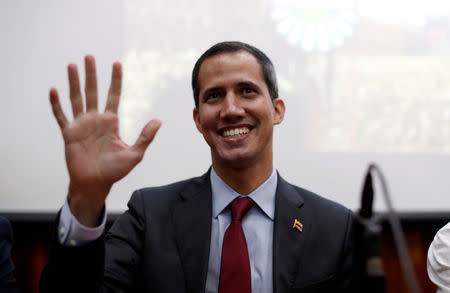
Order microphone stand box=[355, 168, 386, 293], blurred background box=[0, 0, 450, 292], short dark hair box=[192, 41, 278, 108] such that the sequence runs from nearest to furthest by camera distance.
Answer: microphone stand box=[355, 168, 386, 293], short dark hair box=[192, 41, 278, 108], blurred background box=[0, 0, 450, 292]

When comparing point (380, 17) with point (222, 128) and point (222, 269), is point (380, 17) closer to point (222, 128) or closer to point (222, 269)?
point (222, 128)

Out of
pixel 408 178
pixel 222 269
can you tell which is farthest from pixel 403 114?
pixel 222 269

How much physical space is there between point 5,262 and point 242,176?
2.81ft

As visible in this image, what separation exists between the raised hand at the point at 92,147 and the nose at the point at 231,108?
0.35 metres

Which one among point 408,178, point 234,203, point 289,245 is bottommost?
point 408,178

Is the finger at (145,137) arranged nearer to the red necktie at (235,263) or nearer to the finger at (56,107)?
the finger at (56,107)

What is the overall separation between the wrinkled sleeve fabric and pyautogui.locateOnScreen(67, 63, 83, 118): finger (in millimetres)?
1093

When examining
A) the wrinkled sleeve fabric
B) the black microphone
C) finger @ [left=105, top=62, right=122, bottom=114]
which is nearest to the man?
the wrinkled sleeve fabric

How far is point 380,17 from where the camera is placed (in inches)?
101

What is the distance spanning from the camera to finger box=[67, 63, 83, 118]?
1066 mm

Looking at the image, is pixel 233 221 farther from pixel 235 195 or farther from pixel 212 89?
pixel 212 89

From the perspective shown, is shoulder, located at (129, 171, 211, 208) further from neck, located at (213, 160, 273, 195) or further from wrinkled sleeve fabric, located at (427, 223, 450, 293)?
wrinkled sleeve fabric, located at (427, 223, 450, 293)

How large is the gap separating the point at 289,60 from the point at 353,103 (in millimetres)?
464

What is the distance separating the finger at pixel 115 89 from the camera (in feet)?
3.68
